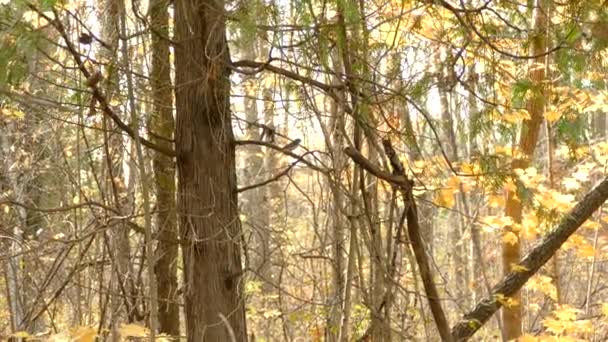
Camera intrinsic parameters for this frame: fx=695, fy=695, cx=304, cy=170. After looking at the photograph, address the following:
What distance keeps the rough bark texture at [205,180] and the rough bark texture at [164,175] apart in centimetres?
9

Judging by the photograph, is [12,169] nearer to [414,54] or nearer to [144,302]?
[144,302]

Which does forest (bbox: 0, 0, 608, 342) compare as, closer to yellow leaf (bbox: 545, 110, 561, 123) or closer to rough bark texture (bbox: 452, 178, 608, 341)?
rough bark texture (bbox: 452, 178, 608, 341)

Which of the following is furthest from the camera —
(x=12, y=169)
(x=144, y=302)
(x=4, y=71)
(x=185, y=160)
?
(x=12, y=169)

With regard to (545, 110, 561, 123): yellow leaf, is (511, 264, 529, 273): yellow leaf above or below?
below

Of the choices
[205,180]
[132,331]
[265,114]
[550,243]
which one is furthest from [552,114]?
[132,331]

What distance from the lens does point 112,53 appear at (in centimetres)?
231

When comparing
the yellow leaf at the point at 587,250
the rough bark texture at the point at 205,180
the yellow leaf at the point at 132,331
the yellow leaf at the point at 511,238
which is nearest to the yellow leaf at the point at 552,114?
the yellow leaf at the point at 511,238

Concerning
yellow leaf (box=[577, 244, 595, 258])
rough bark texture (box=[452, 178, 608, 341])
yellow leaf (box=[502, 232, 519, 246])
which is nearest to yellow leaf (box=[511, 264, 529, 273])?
rough bark texture (box=[452, 178, 608, 341])

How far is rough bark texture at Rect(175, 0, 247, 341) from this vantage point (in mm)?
2441

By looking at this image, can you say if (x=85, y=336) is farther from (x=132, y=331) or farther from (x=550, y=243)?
(x=550, y=243)

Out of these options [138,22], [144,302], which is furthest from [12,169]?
[138,22]

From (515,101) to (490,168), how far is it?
35 centimetres

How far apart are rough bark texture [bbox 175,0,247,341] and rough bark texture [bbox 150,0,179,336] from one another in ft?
0.29

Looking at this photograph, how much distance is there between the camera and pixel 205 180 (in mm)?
2473
